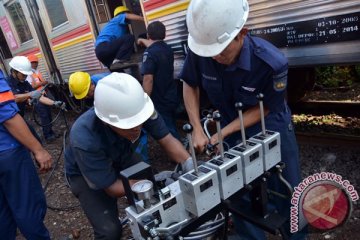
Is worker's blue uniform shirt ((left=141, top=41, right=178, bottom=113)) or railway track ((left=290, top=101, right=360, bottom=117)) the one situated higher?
worker's blue uniform shirt ((left=141, top=41, right=178, bottom=113))

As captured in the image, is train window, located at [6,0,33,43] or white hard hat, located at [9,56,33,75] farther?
train window, located at [6,0,33,43]

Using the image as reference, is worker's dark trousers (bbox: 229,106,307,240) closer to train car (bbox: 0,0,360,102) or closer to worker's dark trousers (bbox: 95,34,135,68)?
train car (bbox: 0,0,360,102)

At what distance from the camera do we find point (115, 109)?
1.79 metres

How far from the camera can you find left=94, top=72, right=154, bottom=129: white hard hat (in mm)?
1781

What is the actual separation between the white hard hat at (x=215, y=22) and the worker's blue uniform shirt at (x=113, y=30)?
3.89m

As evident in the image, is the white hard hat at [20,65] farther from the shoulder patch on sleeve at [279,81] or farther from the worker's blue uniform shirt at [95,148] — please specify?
the shoulder patch on sleeve at [279,81]

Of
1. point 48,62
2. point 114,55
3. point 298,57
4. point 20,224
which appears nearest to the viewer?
point 20,224

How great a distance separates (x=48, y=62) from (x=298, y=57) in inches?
272

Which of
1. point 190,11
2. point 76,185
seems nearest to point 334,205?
point 190,11

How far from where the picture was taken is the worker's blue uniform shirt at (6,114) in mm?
2371

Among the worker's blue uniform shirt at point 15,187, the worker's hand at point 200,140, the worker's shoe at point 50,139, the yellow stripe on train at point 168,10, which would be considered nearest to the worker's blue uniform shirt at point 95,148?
the worker's hand at point 200,140

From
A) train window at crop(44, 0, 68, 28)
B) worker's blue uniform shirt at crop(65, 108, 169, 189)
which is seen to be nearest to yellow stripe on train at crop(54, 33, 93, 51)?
train window at crop(44, 0, 68, 28)

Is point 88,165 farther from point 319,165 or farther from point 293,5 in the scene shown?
point 319,165

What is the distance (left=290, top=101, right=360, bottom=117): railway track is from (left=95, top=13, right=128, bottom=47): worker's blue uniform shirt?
3.16 meters
